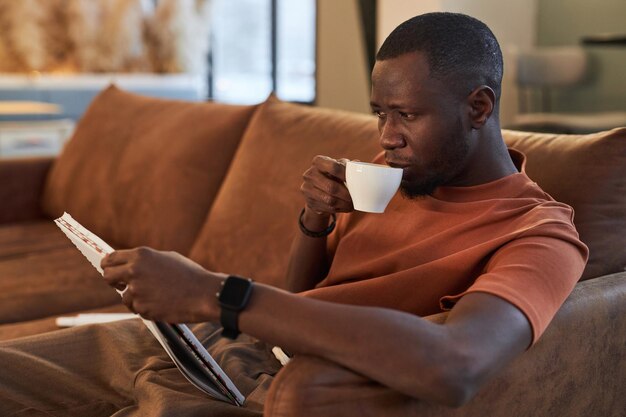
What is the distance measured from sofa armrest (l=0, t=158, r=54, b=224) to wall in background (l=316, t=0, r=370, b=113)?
162 cm

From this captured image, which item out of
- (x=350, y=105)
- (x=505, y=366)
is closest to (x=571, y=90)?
(x=350, y=105)

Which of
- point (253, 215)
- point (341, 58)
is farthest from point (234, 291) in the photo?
point (341, 58)

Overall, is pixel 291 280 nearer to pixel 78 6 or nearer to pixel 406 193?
pixel 406 193

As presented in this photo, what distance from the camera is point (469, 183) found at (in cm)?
129

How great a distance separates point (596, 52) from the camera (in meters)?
4.48

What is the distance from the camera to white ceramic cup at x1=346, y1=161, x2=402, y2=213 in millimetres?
1166

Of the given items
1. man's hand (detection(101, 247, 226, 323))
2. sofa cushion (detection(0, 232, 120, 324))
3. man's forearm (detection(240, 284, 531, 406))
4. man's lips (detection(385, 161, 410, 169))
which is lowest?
sofa cushion (detection(0, 232, 120, 324))

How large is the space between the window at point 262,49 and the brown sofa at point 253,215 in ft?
13.5

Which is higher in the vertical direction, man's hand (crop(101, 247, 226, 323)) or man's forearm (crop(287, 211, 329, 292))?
man's hand (crop(101, 247, 226, 323))

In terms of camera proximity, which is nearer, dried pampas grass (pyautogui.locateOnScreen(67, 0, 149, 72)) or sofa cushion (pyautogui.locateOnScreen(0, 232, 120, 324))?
sofa cushion (pyautogui.locateOnScreen(0, 232, 120, 324))

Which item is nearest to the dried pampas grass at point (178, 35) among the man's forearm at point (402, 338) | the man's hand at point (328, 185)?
the man's hand at point (328, 185)

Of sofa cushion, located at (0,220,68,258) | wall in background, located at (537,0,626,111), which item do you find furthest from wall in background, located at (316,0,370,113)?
sofa cushion, located at (0,220,68,258)

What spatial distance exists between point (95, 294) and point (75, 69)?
10.6 feet

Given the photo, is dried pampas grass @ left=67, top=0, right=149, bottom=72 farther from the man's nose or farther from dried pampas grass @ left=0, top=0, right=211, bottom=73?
the man's nose
